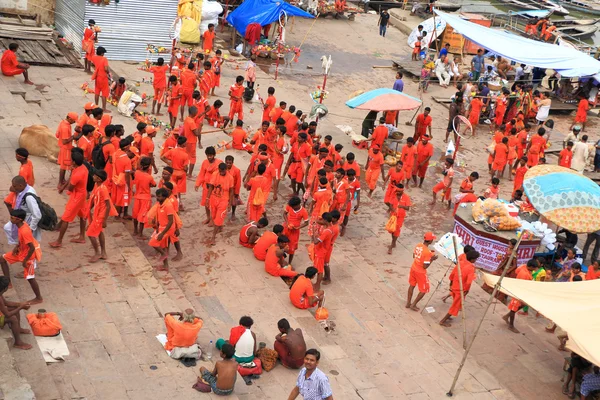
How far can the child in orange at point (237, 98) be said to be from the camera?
715 inches

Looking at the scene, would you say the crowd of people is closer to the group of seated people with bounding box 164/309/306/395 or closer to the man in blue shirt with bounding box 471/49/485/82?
the group of seated people with bounding box 164/309/306/395

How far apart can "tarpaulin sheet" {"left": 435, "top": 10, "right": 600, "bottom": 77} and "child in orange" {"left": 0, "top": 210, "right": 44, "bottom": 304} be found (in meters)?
13.9

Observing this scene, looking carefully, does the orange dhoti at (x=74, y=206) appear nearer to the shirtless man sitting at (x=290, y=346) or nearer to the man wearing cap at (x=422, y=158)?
the shirtless man sitting at (x=290, y=346)

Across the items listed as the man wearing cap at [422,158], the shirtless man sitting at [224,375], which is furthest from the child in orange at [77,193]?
the man wearing cap at [422,158]

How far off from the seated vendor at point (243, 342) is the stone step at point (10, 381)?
251 centimetres

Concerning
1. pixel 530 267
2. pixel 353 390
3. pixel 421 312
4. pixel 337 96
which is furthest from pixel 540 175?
pixel 337 96

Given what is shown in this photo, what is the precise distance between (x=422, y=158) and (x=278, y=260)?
17.9ft

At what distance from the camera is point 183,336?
9633mm

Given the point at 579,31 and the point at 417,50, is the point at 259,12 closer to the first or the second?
the point at 417,50

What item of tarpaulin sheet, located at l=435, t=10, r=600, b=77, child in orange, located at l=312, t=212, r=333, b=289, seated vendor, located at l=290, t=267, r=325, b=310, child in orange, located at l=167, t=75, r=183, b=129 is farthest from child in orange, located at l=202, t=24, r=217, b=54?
seated vendor, located at l=290, t=267, r=325, b=310

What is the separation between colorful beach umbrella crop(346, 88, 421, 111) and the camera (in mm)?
17641

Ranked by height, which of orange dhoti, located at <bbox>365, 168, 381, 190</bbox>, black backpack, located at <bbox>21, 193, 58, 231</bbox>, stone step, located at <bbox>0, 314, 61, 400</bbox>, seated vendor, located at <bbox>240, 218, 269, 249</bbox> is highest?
black backpack, located at <bbox>21, 193, 58, 231</bbox>

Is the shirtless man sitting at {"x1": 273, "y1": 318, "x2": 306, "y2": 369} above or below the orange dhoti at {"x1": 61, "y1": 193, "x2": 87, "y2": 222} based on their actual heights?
below

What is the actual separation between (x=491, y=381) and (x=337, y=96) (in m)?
12.4
